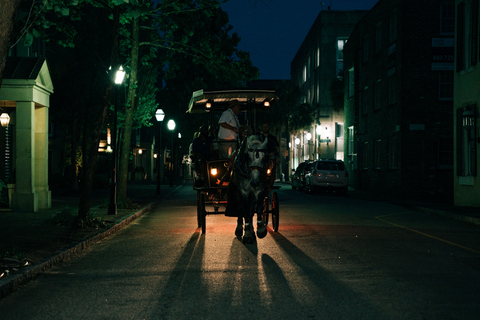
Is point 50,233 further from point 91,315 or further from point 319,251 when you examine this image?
point 91,315

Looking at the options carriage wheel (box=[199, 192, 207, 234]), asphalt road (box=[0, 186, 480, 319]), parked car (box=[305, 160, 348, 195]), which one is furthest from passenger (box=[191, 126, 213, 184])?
parked car (box=[305, 160, 348, 195])

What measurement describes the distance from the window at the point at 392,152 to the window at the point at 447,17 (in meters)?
5.87

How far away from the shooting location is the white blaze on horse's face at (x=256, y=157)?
11.4m

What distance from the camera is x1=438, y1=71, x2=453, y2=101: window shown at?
31.5 meters

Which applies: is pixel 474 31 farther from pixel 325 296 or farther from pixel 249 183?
pixel 325 296

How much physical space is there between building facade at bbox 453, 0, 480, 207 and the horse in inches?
479

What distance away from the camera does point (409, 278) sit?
827 centimetres

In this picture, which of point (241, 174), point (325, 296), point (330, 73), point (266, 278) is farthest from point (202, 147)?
point (330, 73)

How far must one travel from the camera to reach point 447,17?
104 ft

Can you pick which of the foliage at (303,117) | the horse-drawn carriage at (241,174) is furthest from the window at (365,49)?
the horse-drawn carriage at (241,174)

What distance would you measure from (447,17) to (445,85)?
3368 millimetres

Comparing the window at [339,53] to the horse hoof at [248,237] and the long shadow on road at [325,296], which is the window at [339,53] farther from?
the long shadow on road at [325,296]

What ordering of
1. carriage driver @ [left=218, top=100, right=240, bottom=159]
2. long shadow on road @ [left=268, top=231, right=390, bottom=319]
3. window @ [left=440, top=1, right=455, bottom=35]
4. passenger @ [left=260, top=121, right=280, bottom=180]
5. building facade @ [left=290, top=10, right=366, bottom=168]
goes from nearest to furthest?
long shadow on road @ [left=268, top=231, right=390, bottom=319] < passenger @ [left=260, top=121, right=280, bottom=180] < carriage driver @ [left=218, top=100, right=240, bottom=159] < window @ [left=440, top=1, right=455, bottom=35] < building facade @ [left=290, top=10, right=366, bottom=168]

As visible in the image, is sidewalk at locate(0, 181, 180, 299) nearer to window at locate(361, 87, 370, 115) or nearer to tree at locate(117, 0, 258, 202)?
tree at locate(117, 0, 258, 202)
